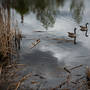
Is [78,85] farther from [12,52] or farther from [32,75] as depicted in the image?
[12,52]

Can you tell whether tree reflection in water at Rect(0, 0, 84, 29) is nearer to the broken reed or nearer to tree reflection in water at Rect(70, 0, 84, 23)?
tree reflection in water at Rect(70, 0, 84, 23)

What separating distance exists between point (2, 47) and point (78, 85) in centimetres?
159

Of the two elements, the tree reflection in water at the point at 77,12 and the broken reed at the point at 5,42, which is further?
the tree reflection in water at the point at 77,12

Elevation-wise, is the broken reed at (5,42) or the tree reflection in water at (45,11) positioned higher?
the tree reflection in water at (45,11)

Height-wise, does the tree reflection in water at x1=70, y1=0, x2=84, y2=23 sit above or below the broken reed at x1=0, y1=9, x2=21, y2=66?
above

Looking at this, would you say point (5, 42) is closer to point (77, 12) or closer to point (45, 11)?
point (45, 11)

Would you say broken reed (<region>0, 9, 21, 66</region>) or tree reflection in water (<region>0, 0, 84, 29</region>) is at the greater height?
tree reflection in water (<region>0, 0, 84, 29</region>)

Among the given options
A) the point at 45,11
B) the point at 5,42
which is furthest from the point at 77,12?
the point at 5,42

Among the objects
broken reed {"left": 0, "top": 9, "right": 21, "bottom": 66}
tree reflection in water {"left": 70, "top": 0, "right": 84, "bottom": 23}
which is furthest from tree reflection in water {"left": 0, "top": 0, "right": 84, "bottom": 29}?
broken reed {"left": 0, "top": 9, "right": 21, "bottom": 66}

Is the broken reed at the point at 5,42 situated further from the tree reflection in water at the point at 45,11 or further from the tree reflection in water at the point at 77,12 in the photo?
the tree reflection in water at the point at 77,12

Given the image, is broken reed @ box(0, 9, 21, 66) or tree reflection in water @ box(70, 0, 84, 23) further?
tree reflection in water @ box(70, 0, 84, 23)

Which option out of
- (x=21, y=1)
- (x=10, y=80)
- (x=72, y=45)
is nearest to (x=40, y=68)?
(x=10, y=80)

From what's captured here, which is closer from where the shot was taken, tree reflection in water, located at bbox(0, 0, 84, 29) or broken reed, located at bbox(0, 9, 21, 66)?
broken reed, located at bbox(0, 9, 21, 66)

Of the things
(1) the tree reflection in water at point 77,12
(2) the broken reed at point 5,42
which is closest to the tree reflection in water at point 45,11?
(1) the tree reflection in water at point 77,12
